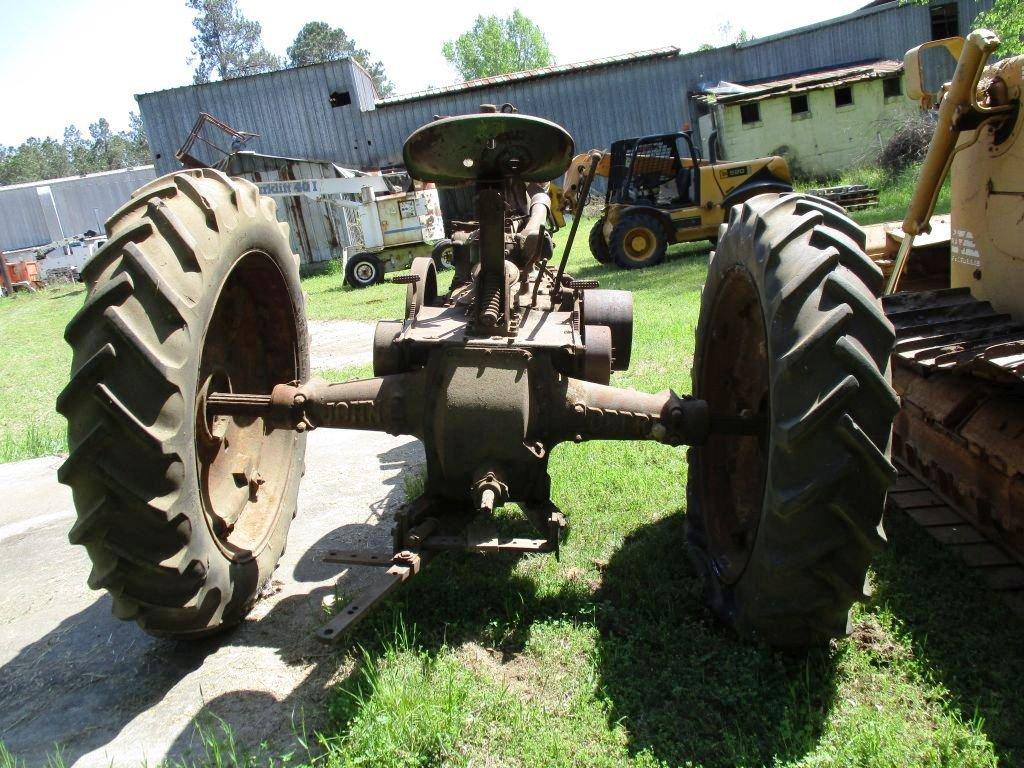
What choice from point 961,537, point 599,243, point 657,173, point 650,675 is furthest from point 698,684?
point 657,173

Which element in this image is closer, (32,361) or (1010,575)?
(1010,575)

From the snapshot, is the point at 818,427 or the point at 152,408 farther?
the point at 152,408

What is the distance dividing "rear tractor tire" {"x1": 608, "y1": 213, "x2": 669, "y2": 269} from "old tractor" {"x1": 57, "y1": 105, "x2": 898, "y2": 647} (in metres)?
9.70

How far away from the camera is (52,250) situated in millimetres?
32375

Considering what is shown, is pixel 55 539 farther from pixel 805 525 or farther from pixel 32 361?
pixel 32 361

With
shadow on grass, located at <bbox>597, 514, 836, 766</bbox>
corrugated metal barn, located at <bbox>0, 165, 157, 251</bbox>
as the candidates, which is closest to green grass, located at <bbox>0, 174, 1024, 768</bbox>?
shadow on grass, located at <bbox>597, 514, 836, 766</bbox>

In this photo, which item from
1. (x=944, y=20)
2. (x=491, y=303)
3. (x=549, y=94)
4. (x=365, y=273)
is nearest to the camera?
(x=491, y=303)

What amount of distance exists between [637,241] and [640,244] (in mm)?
79

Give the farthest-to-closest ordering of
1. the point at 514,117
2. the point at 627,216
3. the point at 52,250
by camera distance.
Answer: the point at 52,250 → the point at 627,216 → the point at 514,117

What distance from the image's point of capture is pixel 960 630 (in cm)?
289

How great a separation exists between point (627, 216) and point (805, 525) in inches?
459

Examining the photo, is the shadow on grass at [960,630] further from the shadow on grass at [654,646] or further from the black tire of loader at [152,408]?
the black tire of loader at [152,408]

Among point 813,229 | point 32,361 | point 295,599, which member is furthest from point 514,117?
point 32,361

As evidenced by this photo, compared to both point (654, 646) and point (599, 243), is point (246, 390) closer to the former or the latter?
point (654, 646)
